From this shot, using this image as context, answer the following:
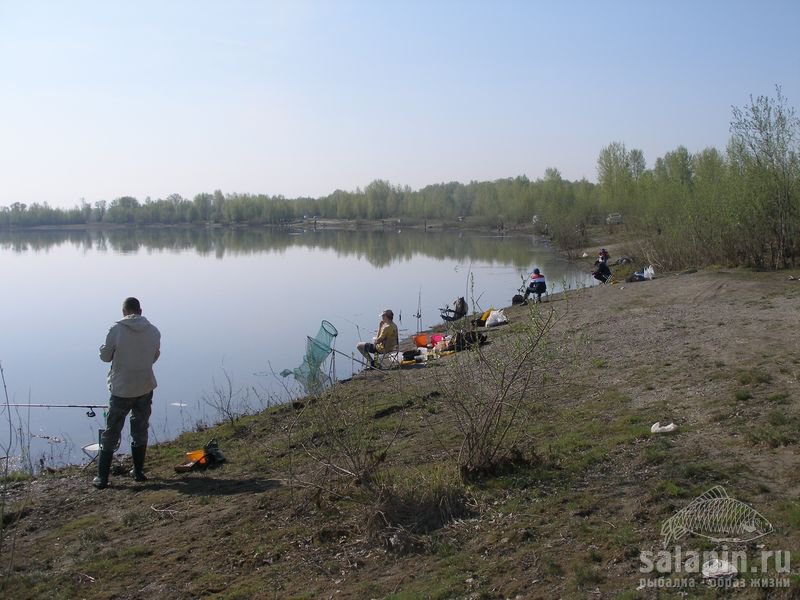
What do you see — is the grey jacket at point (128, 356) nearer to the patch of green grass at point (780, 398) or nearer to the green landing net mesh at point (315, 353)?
the green landing net mesh at point (315, 353)

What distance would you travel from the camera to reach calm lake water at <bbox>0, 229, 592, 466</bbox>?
13.4m

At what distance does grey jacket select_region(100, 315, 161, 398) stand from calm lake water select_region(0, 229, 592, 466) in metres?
0.94

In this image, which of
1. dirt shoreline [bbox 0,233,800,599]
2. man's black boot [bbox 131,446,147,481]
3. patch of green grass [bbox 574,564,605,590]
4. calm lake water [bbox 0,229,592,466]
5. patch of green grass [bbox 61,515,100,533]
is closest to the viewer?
patch of green grass [bbox 574,564,605,590]

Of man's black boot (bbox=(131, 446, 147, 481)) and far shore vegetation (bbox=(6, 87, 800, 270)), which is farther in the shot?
far shore vegetation (bbox=(6, 87, 800, 270))

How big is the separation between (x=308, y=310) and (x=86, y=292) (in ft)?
41.9

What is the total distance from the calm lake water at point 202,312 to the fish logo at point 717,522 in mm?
2445

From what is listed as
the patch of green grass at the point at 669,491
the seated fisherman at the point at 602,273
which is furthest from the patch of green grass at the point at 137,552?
the seated fisherman at the point at 602,273

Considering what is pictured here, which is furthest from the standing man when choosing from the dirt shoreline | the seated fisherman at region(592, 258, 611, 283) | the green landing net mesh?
the seated fisherman at region(592, 258, 611, 283)

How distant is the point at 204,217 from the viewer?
147625 millimetres

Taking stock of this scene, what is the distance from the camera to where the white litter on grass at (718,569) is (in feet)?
13.0

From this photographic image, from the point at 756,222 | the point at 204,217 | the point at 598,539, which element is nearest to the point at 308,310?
the point at 756,222

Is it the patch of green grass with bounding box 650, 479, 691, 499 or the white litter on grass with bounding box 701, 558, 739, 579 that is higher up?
the patch of green grass with bounding box 650, 479, 691, 499

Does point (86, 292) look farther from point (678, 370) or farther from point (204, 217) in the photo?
point (204, 217)

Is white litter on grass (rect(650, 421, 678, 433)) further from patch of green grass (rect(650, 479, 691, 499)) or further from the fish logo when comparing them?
the fish logo
